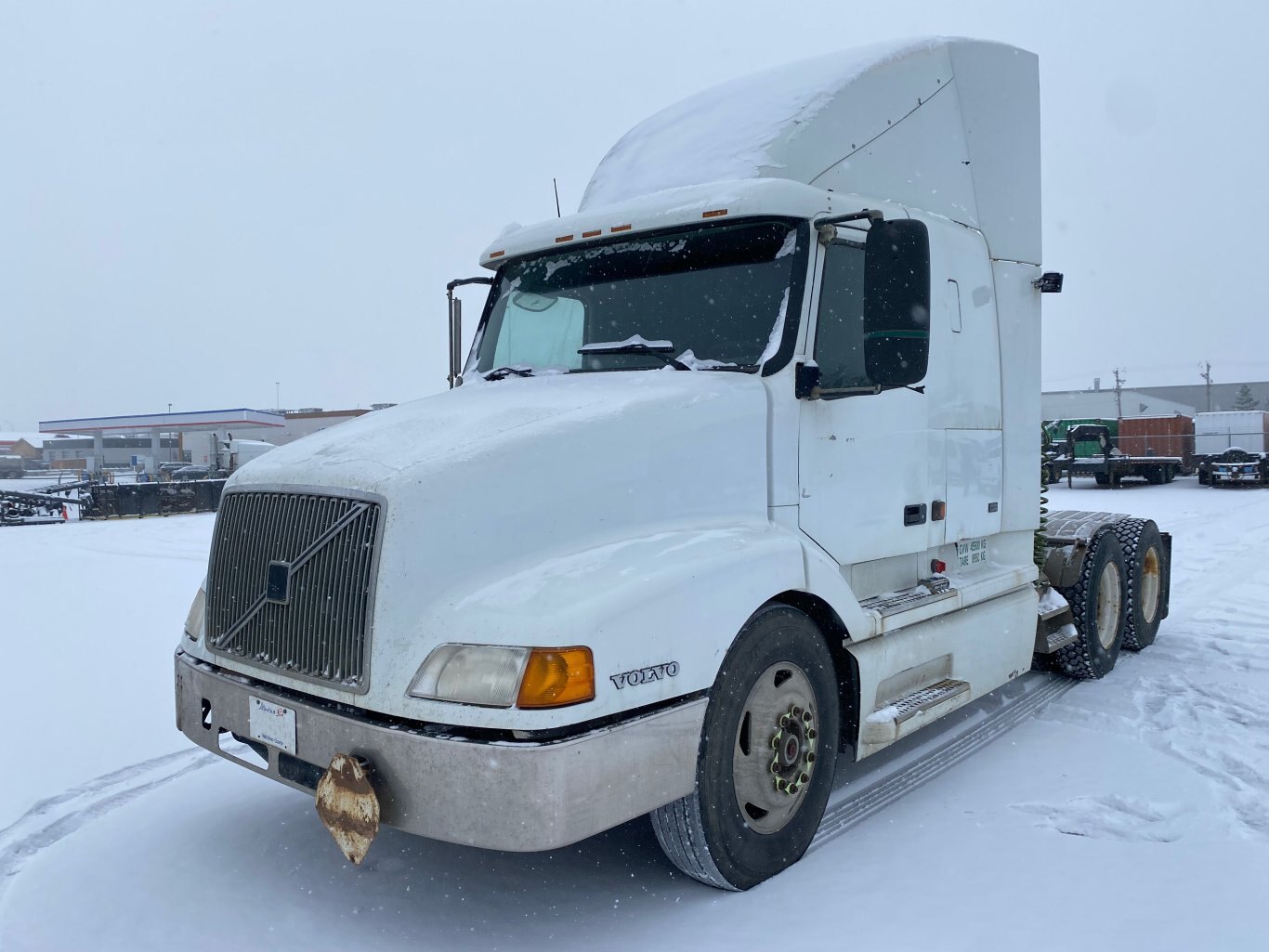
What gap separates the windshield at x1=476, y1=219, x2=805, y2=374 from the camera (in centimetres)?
397

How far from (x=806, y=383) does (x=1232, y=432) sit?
32.6m

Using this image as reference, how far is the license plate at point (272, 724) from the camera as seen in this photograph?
3.34m

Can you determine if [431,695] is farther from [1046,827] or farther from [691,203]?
[1046,827]

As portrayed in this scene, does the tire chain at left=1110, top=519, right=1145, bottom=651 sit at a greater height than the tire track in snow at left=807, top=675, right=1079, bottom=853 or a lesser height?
greater

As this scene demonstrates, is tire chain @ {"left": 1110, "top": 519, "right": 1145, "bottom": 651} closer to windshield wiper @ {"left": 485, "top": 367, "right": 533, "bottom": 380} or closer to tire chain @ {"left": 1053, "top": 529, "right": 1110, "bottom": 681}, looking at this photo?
tire chain @ {"left": 1053, "top": 529, "right": 1110, "bottom": 681}

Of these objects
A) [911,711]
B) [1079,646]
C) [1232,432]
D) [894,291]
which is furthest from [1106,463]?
[894,291]

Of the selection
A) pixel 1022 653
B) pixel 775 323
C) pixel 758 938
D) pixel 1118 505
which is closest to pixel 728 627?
pixel 758 938

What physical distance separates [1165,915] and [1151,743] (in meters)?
2.10

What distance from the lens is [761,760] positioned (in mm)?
3664

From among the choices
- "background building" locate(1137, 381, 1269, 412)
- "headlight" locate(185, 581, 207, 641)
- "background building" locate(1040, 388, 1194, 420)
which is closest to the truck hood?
"headlight" locate(185, 581, 207, 641)

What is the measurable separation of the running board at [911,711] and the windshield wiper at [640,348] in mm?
1802

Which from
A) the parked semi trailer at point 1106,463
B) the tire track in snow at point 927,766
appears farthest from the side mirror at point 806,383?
the parked semi trailer at point 1106,463

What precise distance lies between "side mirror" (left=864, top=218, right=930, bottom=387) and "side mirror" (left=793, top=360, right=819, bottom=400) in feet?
0.73

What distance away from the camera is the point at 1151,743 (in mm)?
5234
